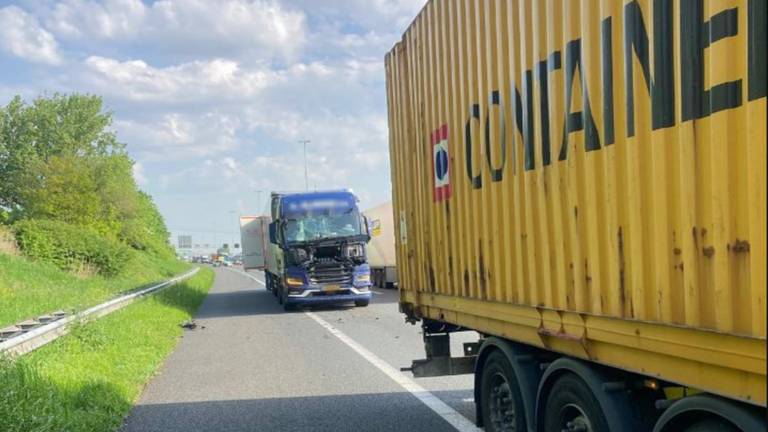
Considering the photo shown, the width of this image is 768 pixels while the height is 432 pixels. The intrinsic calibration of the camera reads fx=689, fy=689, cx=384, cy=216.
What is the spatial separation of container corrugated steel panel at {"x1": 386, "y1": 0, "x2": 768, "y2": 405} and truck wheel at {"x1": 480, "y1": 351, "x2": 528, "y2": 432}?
11.4 inches

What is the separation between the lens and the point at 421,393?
757 centimetres

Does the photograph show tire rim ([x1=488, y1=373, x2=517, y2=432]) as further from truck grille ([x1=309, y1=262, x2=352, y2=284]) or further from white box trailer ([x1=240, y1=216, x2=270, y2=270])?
white box trailer ([x1=240, y1=216, x2=270, y2=270])

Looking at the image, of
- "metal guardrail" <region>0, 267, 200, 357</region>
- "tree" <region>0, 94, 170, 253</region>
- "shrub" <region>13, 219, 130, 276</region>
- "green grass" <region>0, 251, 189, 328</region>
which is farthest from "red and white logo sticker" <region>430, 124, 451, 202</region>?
"tree" <region>0, 94, 170, 253</region>

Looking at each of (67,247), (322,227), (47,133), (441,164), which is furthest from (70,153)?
(441,164)

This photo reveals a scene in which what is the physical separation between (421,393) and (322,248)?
11.7 metres

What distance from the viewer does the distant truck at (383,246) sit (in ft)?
92.5

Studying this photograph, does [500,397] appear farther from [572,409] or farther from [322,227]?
[322,227]

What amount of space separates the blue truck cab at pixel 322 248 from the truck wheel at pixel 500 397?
44.2 feet

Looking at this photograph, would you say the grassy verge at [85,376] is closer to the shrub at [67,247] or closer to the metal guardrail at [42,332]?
the metal guardrail at [42,332]

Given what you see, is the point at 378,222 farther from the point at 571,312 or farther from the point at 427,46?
the point at 571,312

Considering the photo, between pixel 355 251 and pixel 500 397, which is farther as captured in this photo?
pixel 355 251

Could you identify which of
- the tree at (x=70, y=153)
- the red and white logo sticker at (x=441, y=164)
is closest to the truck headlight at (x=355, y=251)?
the red and white logo sticker at (x=441, y=164)

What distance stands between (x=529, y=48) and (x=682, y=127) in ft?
5.21

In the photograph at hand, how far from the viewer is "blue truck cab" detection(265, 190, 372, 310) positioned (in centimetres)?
1866
